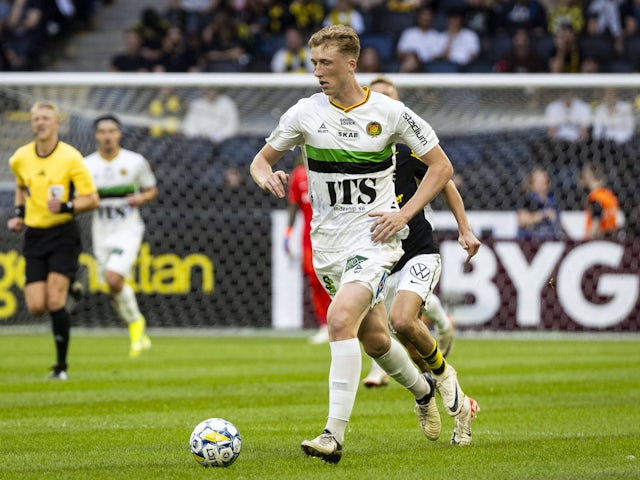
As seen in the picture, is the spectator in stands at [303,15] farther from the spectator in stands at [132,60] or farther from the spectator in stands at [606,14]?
the spectator in stands at [606,14]

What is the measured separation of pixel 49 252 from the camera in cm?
1166

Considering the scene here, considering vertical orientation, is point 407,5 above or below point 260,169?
above

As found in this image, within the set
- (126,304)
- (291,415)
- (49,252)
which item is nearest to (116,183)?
(126,304)

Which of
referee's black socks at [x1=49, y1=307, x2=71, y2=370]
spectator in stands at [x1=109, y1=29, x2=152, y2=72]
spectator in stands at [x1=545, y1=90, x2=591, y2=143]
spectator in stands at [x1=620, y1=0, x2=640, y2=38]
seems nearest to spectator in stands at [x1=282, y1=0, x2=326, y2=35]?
spectator in stands at [x1=109, y1=29, x2=152, y2=72]

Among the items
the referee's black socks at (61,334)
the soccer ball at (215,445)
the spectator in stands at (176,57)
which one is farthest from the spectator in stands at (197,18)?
the soccer ball at (215,445)

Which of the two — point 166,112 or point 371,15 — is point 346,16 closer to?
point 371,15

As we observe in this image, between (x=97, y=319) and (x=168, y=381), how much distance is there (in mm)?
6606

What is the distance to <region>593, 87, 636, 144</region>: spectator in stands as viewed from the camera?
17.2 metres

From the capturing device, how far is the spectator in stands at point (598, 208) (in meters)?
17.0

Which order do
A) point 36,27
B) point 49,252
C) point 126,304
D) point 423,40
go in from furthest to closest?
point 36,27
point 423,40
point 126,304
point 49,252

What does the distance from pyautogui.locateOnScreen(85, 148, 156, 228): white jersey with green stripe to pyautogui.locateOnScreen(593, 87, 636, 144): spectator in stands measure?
641 cm

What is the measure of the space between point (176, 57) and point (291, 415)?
1333 centimetres

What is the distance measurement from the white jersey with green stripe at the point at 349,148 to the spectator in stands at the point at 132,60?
14.4 metres

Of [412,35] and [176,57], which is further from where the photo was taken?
[176,57]
